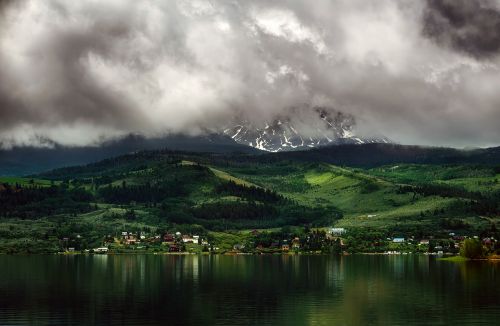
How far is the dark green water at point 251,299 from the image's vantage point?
4205 inches

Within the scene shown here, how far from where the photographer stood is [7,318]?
10638 centimetres

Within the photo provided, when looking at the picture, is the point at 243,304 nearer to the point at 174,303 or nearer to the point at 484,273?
the point at 174,303

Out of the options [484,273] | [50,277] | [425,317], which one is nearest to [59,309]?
[425,317]

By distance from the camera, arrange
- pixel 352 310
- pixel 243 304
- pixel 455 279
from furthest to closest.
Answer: pixel 455 279 → pixel 243 304 → pixel 352 310

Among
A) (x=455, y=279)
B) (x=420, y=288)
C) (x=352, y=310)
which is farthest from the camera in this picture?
(x=455, y=279)

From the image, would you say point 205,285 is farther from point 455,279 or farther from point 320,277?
point 455,279

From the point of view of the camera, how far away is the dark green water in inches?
4205

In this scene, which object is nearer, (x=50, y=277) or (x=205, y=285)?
(x=205, y=285)

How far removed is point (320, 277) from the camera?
184 metres

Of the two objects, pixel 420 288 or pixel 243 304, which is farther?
pixel 420 288

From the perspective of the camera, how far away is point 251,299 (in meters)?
132

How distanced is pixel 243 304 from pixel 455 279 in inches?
2667

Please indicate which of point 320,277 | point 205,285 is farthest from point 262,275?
point 205,285

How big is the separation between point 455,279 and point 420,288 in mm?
24319
